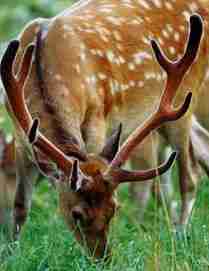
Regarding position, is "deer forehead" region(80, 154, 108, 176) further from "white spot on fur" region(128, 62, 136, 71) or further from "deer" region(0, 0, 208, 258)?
"white spot on fur" region(128, 62, 136, 71)

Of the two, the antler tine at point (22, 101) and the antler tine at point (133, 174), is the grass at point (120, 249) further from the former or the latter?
the antler tine at point (22, 101)

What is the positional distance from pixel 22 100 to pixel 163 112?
30.4 inches

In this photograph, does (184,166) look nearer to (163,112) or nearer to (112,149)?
(163,112)

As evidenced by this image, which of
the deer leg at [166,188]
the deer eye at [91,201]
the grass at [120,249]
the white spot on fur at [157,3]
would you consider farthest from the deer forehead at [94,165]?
the deer leg at [166,188]

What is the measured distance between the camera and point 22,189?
314 inches

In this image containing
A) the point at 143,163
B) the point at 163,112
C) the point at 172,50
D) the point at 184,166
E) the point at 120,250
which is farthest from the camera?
the point at 143,163

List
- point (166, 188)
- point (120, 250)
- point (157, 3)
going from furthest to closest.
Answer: point (166, 188) < point (157, 3) < point (120, 250)

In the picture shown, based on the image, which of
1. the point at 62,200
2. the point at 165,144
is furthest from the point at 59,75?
the point at 165,144

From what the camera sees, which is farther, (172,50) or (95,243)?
(172,50)

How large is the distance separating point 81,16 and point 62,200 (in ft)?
4.99

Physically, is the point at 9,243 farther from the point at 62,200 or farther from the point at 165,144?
the point at 165,144

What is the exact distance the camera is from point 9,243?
7.53 m

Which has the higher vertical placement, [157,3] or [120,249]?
[157,3]

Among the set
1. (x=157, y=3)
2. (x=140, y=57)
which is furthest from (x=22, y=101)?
(x=157, y=3)
